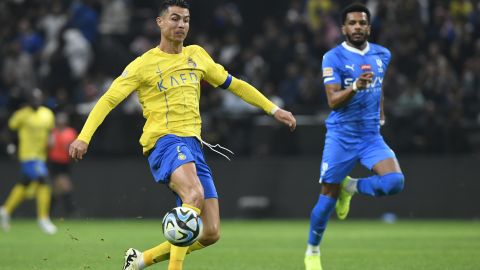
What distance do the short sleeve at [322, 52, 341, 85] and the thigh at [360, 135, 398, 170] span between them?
2.43 ft

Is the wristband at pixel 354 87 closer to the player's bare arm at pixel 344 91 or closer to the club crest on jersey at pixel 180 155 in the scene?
the player's bare arm at pixel 344 91

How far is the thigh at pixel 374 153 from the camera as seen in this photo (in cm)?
1070

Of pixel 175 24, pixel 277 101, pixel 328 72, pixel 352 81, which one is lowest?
pixel 277 101

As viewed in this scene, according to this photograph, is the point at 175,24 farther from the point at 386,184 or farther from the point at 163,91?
the point at 386,184

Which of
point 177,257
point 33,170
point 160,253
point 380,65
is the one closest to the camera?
point 177,257

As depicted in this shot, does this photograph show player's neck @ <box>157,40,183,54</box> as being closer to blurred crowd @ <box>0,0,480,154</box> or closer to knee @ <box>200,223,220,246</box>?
knee @ <box>200,223,220,246</box>

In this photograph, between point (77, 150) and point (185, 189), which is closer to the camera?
point (77, 150)

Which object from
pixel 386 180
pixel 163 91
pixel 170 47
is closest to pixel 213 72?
pixel 170 47

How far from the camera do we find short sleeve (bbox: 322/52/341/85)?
10.7 m

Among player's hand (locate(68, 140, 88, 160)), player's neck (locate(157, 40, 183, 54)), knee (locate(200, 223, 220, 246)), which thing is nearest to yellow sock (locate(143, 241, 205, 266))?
knee (locate(200, 223, 220, 246))

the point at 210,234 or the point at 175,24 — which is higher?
the point at 175,24

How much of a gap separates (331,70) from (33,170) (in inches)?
387

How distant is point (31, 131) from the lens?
19359 millimetres

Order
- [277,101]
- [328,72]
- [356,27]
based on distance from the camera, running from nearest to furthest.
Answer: [328,72] < [356,27] < [277,101]
